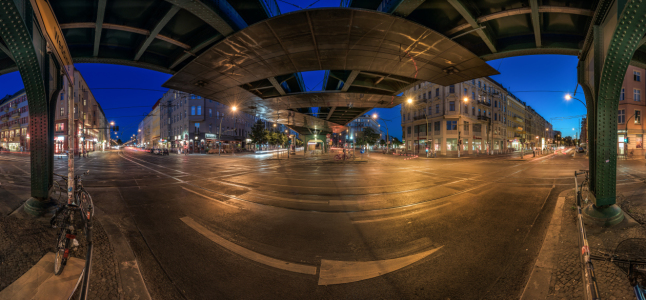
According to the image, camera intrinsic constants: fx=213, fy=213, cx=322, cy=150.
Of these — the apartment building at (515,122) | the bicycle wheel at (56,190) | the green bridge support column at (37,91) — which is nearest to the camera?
the green bridge support column at (37,91)

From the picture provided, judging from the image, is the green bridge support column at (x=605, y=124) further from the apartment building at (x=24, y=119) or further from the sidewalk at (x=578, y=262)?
the apartment building at (x=24, y=119)

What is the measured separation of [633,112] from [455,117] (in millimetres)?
23789

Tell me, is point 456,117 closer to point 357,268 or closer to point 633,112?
point 633,112

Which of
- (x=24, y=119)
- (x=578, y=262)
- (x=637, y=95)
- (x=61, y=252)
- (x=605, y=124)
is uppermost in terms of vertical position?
(x=637, y=95)

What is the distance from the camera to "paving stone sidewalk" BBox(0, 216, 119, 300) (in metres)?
2.75

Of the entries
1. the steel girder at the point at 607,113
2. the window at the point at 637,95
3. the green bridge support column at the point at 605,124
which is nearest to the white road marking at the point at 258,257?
the green bridge support column at the point at 605,124

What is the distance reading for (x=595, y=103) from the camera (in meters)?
4.59

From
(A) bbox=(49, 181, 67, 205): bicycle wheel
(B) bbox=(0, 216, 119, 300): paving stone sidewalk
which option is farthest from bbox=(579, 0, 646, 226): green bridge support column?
(A) bbox=(49, 181, 67, 205): bicycle wheel

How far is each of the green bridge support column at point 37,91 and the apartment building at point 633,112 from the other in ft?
186

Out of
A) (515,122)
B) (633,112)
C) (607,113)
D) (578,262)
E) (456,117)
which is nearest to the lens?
(578,262)

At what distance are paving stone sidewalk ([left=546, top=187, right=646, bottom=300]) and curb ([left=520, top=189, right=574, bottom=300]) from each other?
5 cm

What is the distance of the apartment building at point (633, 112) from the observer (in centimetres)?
3175

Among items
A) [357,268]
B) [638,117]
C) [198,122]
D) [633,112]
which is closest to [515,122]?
[633,112]

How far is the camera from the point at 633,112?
32344mm
